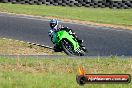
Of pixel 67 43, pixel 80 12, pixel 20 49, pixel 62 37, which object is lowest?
pixel 80 12

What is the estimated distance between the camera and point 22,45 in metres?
18.2

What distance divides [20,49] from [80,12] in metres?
15.9

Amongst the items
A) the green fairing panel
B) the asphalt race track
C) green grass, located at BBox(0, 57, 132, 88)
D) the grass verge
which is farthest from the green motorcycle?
green grass, located at BBox(0, 57, 132, 88)

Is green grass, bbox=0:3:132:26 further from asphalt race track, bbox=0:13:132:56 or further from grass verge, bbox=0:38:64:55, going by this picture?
grass verge, bbox=0:38:64:55

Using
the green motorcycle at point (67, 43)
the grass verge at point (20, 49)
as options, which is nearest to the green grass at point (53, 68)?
the green motorcycle at point (67, 43)

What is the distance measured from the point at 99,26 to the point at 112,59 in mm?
11853

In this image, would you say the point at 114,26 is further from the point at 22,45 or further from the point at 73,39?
the point at 73,39

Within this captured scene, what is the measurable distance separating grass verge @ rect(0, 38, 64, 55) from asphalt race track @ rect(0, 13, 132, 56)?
1.13 meters

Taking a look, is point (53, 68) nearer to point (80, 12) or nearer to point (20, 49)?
point (20, 49)

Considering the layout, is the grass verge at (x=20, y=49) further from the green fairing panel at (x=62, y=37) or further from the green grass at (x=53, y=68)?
the green grass at (x=53, y=68)

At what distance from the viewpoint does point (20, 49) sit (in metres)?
17.2

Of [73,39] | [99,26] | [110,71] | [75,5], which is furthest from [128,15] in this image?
[110,71]

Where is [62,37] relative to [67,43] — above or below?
above

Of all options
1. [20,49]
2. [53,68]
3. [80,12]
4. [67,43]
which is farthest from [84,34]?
[80,12]
